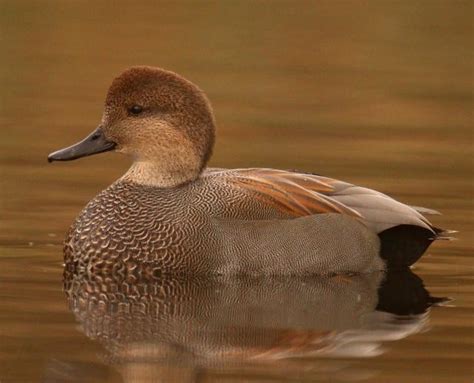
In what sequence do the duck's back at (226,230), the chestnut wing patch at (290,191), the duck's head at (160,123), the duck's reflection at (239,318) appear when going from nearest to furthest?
the duck's reflection at (239,318)
the duck's back at (226,230)
the chestnut wing patch at (290,191)
the duck's head at (160,123)

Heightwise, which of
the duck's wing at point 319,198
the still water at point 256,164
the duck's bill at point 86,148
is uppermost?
the duck's bill at point 86,148

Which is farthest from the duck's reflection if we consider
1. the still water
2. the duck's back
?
the duck's back

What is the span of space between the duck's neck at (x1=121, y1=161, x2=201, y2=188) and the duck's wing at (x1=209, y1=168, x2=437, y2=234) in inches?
10.0

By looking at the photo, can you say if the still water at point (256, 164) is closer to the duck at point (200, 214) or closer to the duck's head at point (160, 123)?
the duck at point (200, 214)

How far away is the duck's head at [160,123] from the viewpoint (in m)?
12.0

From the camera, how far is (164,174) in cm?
1211

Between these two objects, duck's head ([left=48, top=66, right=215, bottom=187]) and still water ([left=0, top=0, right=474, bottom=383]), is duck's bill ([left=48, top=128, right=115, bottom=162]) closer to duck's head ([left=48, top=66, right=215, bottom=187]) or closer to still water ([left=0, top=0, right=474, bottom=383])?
duck's head ([left=48, top=66, right=215, bottom=187])

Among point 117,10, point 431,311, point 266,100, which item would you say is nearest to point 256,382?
point 431,311

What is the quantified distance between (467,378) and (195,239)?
10.6 ft

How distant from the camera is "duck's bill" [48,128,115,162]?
476 inches

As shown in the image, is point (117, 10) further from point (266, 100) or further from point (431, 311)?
point (431, 311)

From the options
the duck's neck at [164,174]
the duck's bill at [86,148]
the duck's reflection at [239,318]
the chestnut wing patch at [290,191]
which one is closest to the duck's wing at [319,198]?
the chestnut wing patch at [290,191]

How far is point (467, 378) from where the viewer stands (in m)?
8.84

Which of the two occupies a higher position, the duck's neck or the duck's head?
the duck's head
